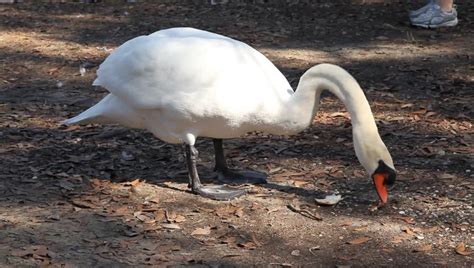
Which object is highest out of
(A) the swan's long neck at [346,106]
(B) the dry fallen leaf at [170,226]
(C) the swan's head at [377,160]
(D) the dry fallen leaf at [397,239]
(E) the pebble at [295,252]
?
(A) the swan's long neck at [346,106]

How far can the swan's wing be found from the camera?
14.2 feet

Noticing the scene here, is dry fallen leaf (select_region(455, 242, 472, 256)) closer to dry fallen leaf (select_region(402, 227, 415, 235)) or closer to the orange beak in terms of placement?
dry fallen leaf (select_region(402, 227, 415, 235))

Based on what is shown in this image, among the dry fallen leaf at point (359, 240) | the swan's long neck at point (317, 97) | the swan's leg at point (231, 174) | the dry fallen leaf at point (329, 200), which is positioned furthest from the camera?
the swan's leg at point (231, 174)

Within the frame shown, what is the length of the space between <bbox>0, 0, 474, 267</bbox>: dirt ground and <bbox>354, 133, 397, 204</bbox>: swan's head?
0.29 meters

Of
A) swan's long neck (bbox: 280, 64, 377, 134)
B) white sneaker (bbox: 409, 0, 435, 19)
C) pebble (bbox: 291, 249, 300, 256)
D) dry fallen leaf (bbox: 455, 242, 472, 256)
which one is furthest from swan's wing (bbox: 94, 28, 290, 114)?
white sneaker (bbox: 409, 0, 435, 19)

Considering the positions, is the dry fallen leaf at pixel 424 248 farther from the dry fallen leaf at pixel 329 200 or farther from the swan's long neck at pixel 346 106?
the dry fallen leaf at pixel 329 200

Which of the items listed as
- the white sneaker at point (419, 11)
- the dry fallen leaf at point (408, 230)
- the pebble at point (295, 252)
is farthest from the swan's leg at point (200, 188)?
the white sneaker at point (419, 11)

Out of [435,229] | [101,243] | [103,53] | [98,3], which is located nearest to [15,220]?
[101,243]

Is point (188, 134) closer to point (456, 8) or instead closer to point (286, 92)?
point (286, 92)

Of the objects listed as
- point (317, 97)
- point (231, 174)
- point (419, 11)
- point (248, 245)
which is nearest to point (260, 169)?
point (231, 174)

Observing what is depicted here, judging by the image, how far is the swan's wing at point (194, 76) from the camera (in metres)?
4.34

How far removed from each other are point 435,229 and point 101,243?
1718 mm

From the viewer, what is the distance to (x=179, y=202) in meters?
4.64

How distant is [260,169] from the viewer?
5.19m
